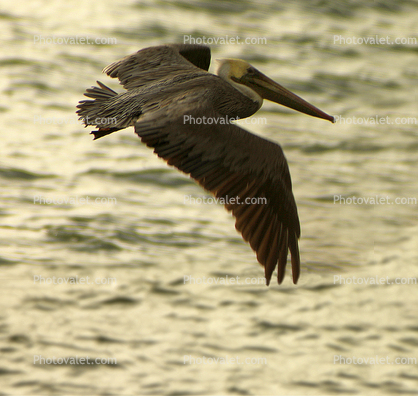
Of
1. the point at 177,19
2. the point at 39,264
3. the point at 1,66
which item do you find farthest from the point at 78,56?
the point at 39,264

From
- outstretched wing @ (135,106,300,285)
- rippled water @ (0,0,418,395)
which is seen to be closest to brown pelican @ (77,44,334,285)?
outstretched wing @ (135,106,300,285)

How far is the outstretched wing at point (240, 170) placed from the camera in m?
5.50

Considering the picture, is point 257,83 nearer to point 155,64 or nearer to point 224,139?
point 155,64

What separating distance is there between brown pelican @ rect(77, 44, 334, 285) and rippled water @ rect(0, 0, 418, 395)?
4046 millimetres

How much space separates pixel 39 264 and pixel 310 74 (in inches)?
278

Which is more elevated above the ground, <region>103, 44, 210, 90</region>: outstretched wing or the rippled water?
<region>103, 44, 210, 90</region>: outstretched wing

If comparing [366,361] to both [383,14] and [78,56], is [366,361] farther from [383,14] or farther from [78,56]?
[383,14]

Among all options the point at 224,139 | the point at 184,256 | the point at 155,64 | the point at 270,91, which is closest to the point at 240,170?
the point at 224,139

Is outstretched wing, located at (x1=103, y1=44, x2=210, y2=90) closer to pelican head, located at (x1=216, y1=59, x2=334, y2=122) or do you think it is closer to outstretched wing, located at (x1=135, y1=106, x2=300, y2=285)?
pelican head, located at (x1=216, y1=59, x2=334, y2=122)

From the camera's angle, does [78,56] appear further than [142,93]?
Yes

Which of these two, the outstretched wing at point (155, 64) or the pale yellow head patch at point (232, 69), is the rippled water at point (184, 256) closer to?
the outstretched wing at point (155, 64)

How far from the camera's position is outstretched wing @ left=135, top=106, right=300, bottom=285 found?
18.0 ft

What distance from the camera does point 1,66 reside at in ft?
46.1

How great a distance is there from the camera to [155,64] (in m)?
6.82
